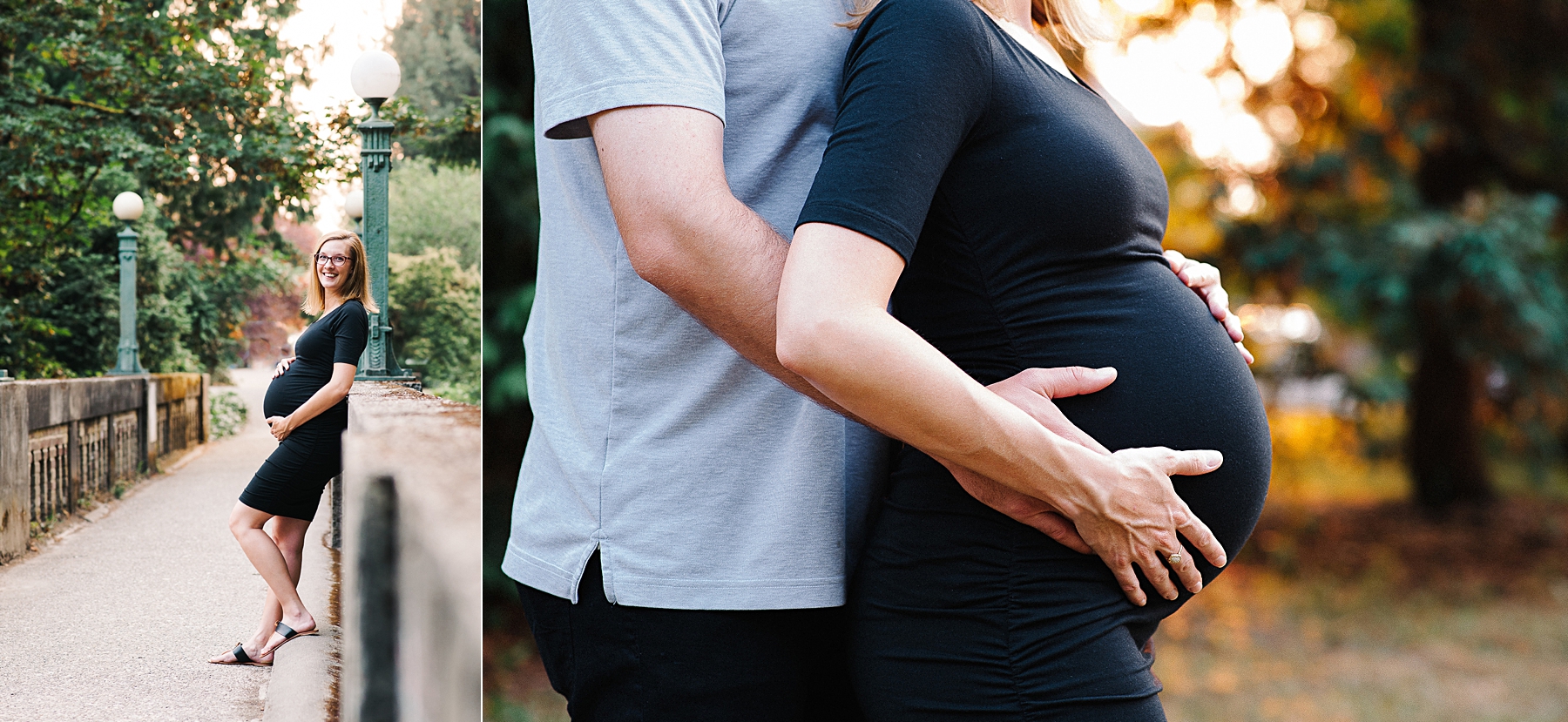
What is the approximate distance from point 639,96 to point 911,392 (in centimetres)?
35

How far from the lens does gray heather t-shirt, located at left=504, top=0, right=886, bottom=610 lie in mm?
1021

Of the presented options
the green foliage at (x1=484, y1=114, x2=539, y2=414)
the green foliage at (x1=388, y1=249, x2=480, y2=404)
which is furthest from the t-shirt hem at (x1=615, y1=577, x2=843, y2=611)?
the green foliage at (x1=484, y1=114, x2=539, y2=414)

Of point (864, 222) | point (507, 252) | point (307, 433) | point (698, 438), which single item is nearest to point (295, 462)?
point (307, 433)

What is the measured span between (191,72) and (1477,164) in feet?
27.6

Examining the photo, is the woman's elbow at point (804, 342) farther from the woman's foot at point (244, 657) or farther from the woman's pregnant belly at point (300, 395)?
the woman's foot at point (244, 657)

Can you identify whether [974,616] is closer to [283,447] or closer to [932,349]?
[932,349]

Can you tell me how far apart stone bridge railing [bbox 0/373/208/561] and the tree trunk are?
27.0 ft

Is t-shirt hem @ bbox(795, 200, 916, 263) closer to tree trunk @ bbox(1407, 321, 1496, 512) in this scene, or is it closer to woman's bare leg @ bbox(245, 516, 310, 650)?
woman's bare leg @ bbox(245, 516, 310, 650)

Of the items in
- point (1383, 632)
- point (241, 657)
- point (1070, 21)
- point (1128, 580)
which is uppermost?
point (1070, 21)

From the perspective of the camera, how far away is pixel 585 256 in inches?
42.6

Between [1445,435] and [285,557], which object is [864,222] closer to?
[285,557]

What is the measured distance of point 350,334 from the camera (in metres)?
1.08

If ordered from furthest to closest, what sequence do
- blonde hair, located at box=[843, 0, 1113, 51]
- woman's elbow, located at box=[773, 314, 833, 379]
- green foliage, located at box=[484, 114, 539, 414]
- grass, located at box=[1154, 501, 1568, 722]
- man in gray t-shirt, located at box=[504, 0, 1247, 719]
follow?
grass, located at box=[1154, 501, 1568, 722]
green foliage, located at box=[484, 114, 539, 414]
blonde hair, located at box=[843, 0, 1113, 51]
man in gray t-shirt, located at box=[504, 0, 1247, 719]
woman's elbow, located at box=[773, 314, 833, 379]

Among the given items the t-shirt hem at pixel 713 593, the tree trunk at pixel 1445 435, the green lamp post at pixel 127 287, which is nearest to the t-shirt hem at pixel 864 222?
the t-shirt hem at pixel 713 593
